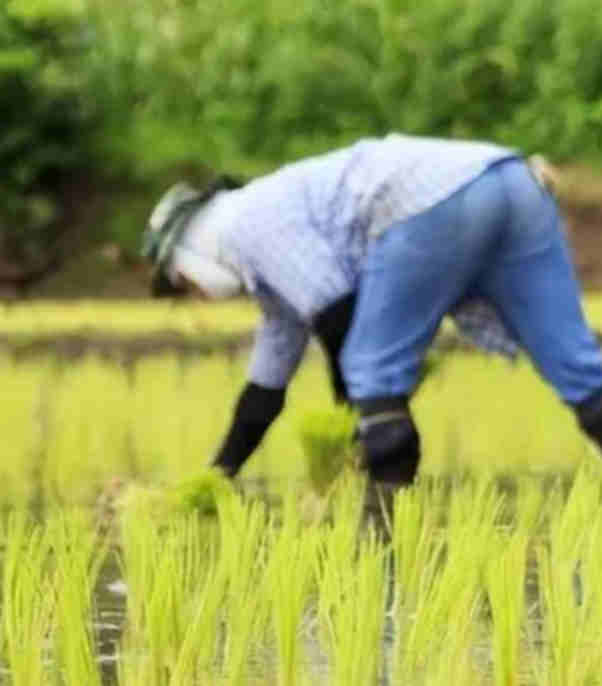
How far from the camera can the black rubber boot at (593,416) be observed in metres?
6.71

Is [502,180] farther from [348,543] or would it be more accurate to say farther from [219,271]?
[348,543]

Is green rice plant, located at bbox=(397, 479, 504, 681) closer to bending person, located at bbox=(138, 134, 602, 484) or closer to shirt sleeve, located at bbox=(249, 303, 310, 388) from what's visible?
bending person, located at bbox=(138, 134, 602, 484)

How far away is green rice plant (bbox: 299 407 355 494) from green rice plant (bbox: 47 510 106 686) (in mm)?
2470

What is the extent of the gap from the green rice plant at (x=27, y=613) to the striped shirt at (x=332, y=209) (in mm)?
1992

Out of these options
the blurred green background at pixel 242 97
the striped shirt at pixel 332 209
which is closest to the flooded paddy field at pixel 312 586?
the striped shirt at pixel 332 209

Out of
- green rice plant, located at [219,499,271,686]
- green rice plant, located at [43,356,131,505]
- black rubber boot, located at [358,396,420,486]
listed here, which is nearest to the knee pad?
black rubber boot, located at [358,396,420,486]

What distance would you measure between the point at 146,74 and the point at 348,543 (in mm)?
7603

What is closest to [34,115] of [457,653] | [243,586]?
[243,586]

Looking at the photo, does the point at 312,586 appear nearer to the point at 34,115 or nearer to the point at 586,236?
the point at 586,236

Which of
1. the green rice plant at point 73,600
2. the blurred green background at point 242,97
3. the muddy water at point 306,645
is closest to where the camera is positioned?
the green rice plant at point 73,600

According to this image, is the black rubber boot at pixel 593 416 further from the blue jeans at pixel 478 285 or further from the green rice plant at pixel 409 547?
the green rice plant at pixel 409 547

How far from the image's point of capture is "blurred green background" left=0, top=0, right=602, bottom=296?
1145 cm

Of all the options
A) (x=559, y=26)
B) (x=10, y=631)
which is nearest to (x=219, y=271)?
(x=10, y=631)

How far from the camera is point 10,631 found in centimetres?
405
